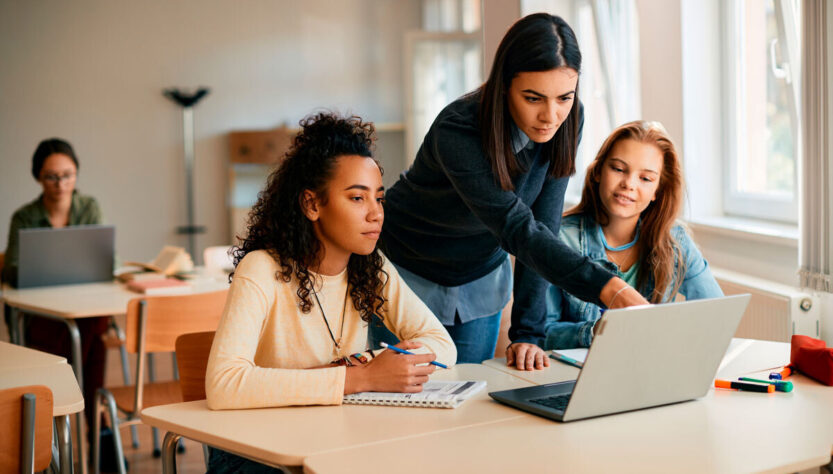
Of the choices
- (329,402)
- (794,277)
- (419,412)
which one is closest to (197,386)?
(329,402)

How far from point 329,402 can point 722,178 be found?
2483 millimetres

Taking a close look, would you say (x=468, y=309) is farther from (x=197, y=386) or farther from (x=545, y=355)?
(x=197, y=386)

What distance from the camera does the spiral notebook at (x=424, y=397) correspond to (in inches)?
56.2

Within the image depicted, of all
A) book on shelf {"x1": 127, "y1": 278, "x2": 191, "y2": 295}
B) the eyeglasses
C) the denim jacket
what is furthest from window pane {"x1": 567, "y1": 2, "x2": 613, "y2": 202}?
the eyeglasses

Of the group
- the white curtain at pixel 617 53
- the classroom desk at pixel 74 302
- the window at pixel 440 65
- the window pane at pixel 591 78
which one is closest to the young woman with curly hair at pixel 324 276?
the classroom desk at pixel 74 302

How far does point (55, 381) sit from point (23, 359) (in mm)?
179

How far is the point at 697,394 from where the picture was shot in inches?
56.9

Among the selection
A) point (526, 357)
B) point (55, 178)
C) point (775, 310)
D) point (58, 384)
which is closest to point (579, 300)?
point (526, 357)

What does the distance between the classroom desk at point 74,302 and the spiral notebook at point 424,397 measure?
5.22 feet

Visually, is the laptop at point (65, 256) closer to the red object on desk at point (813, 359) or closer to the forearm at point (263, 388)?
the forearm at point (263, 388)

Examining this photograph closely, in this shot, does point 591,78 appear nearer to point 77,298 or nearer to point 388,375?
point 77,298

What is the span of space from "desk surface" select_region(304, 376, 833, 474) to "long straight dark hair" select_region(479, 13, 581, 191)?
561 millimetres

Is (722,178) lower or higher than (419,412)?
higher

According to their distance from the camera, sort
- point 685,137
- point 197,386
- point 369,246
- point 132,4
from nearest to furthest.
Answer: point 369,246, point 197,386, point 685,137, point 132,4
